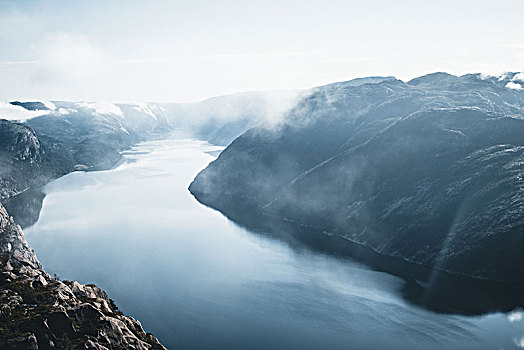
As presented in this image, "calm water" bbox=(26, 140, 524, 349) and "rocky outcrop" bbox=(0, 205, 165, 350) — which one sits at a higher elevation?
"rocky outcrop" bbox=(0, 205, 165, 350)

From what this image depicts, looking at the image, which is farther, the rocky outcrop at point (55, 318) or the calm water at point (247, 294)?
the calm water at point (247, 294)

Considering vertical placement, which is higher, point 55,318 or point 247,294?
point 55,318

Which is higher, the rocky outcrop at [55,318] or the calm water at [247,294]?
the rocky outcrop at [55,318]

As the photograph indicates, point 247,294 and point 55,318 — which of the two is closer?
point 55,318

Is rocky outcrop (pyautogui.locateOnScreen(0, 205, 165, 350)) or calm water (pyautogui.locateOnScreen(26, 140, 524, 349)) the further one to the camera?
calm water (pyautogui.locateOnScreen(26, 140, 524, 349))

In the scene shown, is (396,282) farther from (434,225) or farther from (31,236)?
(31,236)
